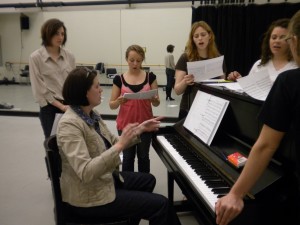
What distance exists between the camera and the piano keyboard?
135 cm

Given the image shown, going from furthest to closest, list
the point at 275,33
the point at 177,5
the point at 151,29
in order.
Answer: the point at 151,29
the point at 177,5
the point at 275,33

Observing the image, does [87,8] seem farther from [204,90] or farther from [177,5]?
[204,90]

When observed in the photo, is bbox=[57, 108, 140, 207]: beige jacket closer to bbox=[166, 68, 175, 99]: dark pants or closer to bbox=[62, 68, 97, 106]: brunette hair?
bbox=[62, 68, 97, 106]: brunette hair

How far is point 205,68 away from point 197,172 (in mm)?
887

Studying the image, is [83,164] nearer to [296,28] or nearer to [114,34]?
[296,28]

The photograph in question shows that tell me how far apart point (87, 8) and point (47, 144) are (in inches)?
216

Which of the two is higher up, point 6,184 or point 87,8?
point 87,8

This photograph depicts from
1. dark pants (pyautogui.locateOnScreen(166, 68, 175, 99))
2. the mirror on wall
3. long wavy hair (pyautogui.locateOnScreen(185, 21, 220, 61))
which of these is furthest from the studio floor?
the mirror on wall

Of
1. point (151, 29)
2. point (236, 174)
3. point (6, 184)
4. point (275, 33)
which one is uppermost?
point (151, 29)

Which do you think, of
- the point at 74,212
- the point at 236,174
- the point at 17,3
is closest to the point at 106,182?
the point at 74,212

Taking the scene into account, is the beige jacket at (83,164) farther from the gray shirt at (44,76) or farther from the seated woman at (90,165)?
the gray shirt at (44,76)

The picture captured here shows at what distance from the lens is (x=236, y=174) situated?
4.61 ft

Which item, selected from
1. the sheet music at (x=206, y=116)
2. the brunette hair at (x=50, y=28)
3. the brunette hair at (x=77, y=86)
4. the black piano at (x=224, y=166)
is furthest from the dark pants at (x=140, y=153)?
the brunette hair at (x=50, y=28)

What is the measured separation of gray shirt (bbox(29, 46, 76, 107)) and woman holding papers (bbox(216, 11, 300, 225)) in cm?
213
